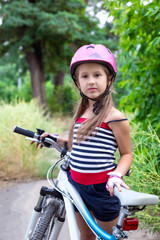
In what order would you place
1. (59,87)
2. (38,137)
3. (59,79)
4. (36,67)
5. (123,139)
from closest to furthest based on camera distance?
(123,139), (38,137), (36,67), (59,87), (59,79)

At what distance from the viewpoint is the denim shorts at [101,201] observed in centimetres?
176

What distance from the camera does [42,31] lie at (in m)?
11.9

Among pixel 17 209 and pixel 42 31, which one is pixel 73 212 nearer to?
pixel 17 209

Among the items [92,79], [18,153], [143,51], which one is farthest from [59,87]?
[92,79]

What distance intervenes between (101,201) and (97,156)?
0.29 meters

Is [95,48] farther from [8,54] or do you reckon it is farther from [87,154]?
[8,54]

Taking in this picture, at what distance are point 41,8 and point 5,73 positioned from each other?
26502 millimetres

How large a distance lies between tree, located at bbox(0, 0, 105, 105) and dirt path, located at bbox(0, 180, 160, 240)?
20.8 feet

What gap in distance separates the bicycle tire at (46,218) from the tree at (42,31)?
8.72 m

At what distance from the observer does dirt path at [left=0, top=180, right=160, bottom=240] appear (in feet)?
10.3

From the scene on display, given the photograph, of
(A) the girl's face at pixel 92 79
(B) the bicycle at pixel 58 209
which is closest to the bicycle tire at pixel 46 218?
(B) the bicycle at pixel 58 209

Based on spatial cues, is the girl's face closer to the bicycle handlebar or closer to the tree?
the bicycle handlebar

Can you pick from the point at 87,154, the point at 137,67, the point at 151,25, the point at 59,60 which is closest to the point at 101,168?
the point at 87,154

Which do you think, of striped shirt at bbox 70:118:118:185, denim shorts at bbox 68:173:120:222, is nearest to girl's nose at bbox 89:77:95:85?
striped shirt at bbox 70:118:118:185
